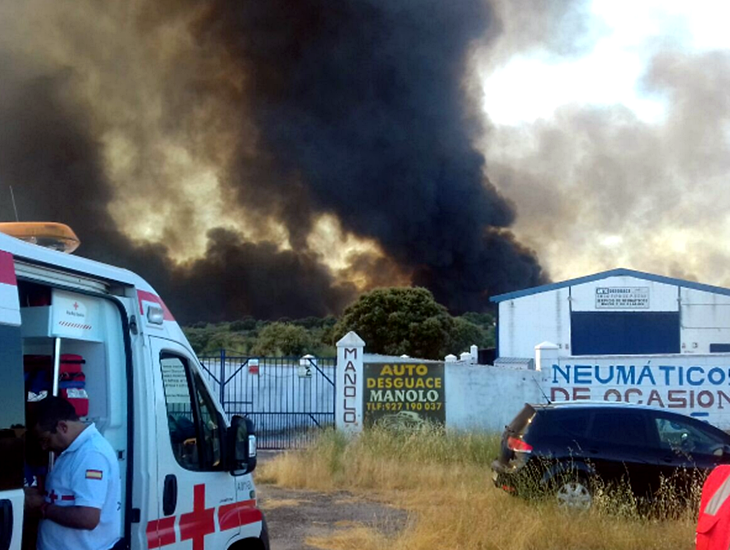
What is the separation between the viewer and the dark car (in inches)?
384

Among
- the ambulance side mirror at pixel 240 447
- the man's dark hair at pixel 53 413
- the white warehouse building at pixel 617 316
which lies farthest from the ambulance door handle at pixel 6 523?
the white warehouse building at pixel 617 316

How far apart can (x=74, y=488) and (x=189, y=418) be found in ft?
3.52

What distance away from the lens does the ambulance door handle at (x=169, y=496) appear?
4.14m

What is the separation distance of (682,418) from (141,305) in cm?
765

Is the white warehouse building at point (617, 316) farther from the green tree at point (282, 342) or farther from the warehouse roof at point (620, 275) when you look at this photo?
the green tree at point (282, 342)

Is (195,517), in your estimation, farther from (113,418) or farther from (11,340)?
(11,340)

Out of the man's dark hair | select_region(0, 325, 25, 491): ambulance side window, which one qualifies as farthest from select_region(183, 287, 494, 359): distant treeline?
select_region(0, 325, 25, 491): ambulance side window

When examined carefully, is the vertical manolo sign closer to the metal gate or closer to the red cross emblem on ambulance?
the metal gate

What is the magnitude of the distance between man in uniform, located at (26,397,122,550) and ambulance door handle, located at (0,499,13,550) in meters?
0.51

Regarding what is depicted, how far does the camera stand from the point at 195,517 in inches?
175

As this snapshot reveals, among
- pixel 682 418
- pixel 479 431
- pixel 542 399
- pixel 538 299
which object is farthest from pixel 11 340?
pixel 538 299

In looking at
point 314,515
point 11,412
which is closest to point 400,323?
point 314,515

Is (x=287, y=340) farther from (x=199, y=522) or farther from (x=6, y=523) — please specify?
(x=6, y=523)

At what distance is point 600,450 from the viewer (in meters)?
9.93
